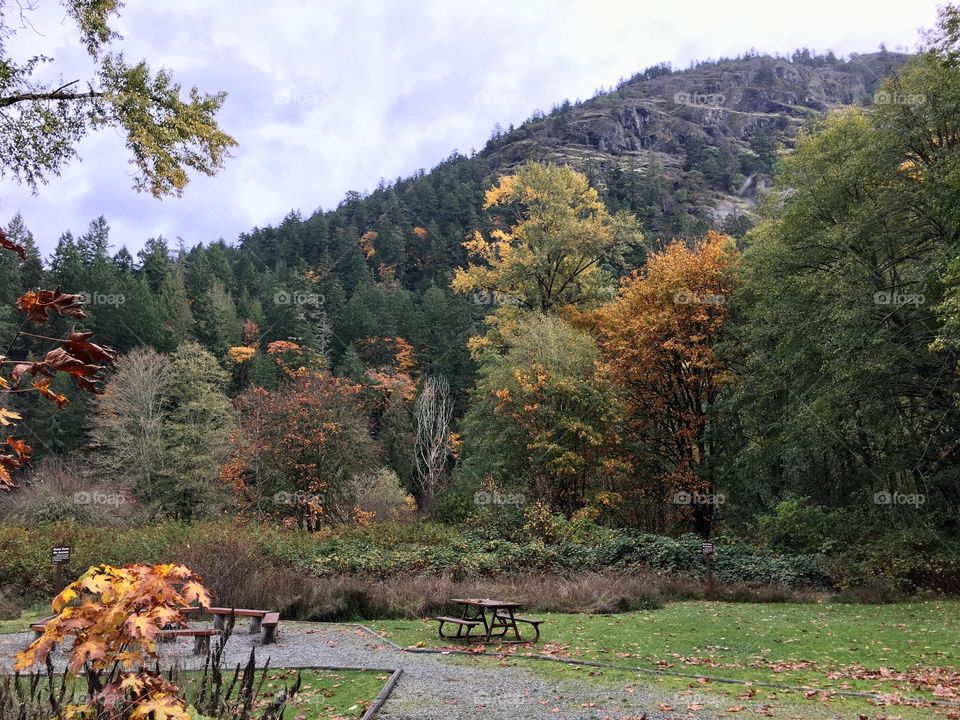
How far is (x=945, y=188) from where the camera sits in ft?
51.0

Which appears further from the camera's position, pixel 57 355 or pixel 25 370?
pixel 25 370

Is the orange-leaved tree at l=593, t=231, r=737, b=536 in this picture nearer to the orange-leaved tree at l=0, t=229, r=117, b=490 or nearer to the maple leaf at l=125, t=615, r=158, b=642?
the maple leaf at l=125, t=615, r=158, b=642

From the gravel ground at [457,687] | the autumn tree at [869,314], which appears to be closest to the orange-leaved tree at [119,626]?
the gravel ground at [457,687]

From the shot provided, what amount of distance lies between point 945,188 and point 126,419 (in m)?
31.2

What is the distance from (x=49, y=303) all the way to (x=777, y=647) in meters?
10.1

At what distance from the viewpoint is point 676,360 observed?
24.2m

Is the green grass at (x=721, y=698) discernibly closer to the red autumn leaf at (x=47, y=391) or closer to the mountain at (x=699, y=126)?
the red autumn leaf at (x=47, y=391)

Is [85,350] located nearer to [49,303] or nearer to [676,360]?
[49,303]

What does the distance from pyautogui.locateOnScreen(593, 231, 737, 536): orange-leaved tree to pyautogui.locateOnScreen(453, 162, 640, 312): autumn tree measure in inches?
121

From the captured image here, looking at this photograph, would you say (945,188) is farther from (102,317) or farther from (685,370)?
(102,317)

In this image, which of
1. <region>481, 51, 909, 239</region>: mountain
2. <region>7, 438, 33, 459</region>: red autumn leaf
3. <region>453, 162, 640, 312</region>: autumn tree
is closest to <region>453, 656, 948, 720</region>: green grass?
<region>7, 438, 33, 459</region>: red autumn leaf

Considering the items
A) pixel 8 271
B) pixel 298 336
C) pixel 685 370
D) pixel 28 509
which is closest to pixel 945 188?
pixel 685 370

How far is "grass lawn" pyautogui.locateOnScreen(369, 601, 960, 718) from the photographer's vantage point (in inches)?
285

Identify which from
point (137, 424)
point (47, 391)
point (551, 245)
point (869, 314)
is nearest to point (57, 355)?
point (47, 391)
